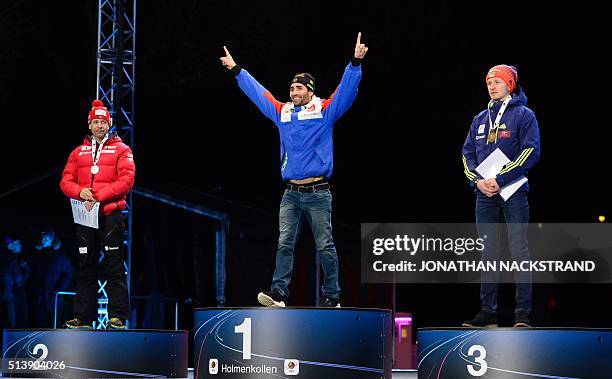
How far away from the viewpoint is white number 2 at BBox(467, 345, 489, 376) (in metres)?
5.12

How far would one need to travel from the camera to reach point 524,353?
5.03 meters

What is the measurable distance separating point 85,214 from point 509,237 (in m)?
2.88

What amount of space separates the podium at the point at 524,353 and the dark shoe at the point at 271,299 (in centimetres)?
111

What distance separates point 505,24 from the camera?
13.6m

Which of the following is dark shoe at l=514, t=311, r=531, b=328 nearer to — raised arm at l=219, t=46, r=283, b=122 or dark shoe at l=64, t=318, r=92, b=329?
raised arm at l=219, t=46, r=283, b=122

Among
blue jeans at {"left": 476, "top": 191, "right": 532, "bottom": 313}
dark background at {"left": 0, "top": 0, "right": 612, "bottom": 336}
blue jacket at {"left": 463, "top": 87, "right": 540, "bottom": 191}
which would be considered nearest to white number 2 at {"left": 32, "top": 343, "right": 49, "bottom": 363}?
blue jeans at {"left": 476, "top": 191, "right": 532, "bottom": 313}

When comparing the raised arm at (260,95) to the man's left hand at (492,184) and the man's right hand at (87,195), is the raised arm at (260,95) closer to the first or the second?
the man's right hand at (87,195)

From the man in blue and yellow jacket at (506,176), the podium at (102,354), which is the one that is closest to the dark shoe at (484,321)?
the man in blue and yellow jacket at (506,176)

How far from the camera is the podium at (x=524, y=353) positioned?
4.96m

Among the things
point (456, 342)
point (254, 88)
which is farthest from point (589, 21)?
point (456, 342)

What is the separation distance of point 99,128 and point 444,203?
27.8 ft

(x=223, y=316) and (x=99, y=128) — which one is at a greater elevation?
(x=99, y=128)

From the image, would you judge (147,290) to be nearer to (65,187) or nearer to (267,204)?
(267,204)

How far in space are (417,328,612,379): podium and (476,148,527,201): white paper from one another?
85cm
